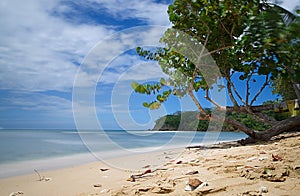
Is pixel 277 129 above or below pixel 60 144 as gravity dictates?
above

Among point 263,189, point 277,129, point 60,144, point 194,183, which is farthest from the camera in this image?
point 60,144

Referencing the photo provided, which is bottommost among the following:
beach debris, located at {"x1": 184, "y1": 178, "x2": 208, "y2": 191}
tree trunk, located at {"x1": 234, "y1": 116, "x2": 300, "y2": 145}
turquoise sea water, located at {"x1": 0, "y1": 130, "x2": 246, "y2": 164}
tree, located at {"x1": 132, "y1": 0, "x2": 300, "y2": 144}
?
turquoise sea water, located at {"x1": 0, "y1": 130, "x2": 246, "y2": 164}

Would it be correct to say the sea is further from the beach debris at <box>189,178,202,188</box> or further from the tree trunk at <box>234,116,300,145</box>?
the beach debris at <box>189,178,202,188</box>

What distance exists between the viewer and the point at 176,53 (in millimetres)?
6508

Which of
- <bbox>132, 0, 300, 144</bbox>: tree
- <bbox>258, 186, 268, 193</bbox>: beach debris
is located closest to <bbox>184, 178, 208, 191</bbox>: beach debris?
<bbox>258, 186, 268, 193</bbox>: beach debris

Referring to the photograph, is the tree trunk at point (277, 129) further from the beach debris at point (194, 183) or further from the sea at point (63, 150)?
the beach debris at point (194, 183)

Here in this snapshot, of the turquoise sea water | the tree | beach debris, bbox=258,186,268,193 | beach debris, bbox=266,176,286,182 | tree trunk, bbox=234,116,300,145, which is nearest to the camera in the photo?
beach debris, bbox=258,186,268,193

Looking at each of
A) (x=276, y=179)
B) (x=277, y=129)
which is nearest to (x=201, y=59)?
(x=277, y=129)

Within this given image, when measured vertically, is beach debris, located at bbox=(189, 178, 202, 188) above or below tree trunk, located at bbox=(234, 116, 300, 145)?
above

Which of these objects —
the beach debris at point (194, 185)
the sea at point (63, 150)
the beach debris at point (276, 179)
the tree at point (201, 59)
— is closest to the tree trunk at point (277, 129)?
the tree at point (201, 59)

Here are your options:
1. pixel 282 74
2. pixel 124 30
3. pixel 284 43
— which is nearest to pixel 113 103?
pixel 124 30

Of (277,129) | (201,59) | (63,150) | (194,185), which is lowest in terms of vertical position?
(63,150)

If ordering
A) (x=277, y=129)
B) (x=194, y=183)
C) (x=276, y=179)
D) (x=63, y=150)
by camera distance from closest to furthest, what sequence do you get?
(x=276, y=179)
(x=194, y=183)
(x=277, y=129)
(x=63, y=150)

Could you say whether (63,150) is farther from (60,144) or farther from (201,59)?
(201,59)
